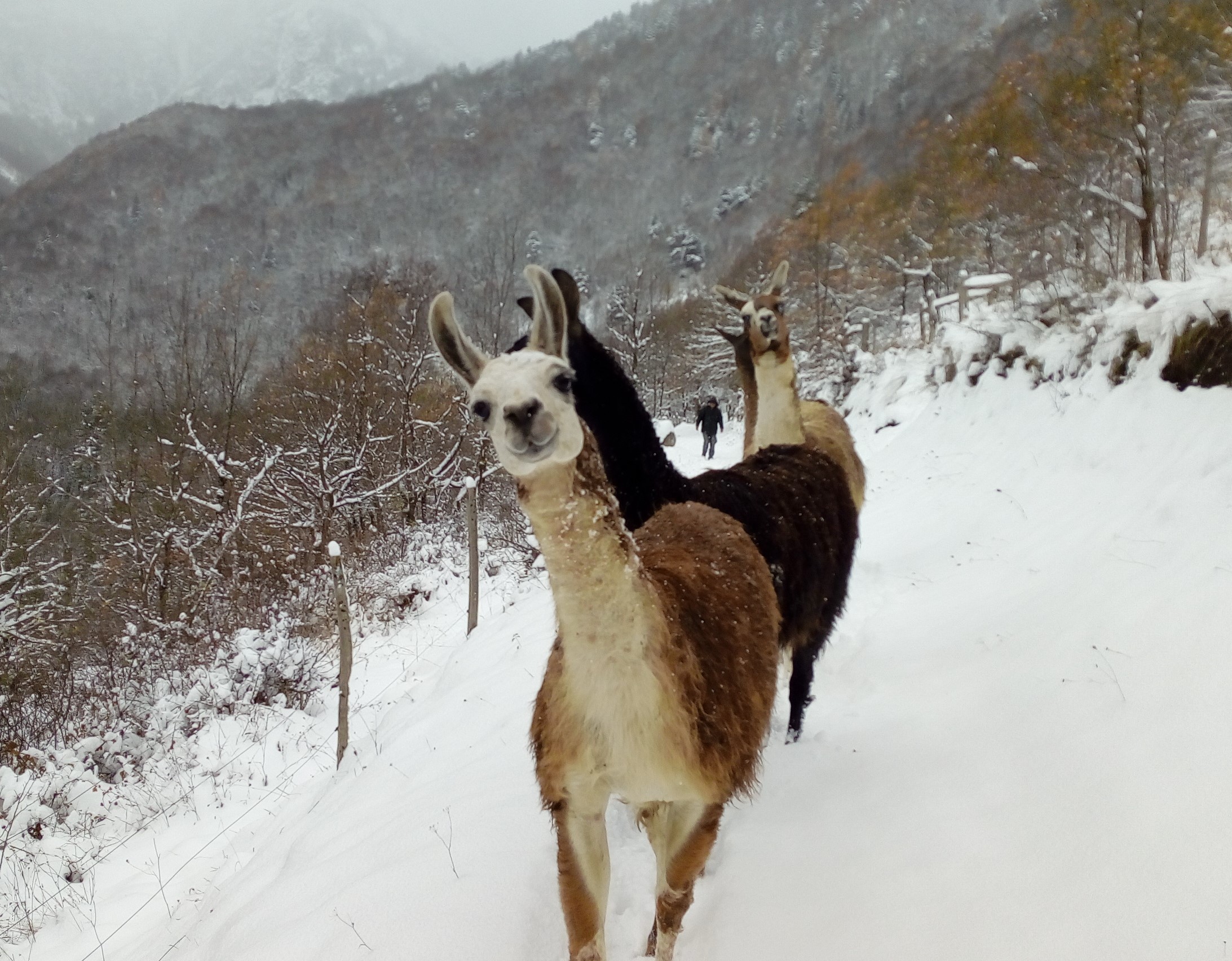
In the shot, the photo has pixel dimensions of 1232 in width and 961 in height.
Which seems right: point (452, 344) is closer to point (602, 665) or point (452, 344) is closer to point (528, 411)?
point (528, 411)

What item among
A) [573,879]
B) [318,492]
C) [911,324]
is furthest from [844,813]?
[911,324]

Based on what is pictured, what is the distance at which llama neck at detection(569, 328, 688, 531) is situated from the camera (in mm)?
2998

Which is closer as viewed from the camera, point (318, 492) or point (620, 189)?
point (318, 492)

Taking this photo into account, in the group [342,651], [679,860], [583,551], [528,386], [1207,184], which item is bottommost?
[342,651]

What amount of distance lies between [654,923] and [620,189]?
80.9 m

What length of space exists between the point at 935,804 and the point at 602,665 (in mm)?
1527

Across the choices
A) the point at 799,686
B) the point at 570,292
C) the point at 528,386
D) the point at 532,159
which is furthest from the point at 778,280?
the point at 532,159

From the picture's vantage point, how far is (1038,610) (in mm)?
3244

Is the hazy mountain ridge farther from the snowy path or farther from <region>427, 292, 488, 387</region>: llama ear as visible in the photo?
<region>427, 292, 488, 387</region>: llama ear

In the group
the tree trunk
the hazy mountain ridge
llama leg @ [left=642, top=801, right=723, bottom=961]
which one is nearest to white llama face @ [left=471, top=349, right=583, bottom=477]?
llama leg @ [left=642, top=801, right=723, bottom=961]

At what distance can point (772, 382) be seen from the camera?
4.50m

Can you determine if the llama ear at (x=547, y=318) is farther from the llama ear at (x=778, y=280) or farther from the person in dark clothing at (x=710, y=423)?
the person in dark clothing at (x=710, y=423)

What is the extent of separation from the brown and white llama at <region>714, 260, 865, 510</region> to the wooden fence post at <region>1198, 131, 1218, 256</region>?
805 cm

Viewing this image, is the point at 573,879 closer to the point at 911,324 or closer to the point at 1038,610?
the point at 1038,610
